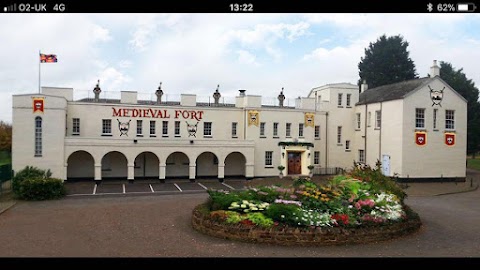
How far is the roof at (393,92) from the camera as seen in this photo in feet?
119

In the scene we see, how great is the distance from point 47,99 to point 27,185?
858 cm

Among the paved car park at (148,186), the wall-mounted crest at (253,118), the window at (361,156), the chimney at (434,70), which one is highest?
the chimney at (434,70)

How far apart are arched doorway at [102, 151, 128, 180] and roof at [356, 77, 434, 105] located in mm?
25379

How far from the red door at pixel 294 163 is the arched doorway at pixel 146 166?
43.5ft

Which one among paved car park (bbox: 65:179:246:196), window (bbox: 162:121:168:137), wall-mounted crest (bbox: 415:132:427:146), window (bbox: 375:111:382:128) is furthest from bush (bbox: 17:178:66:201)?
wall-mounted crest (bbox: 415:132:427:146)

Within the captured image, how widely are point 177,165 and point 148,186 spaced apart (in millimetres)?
5332

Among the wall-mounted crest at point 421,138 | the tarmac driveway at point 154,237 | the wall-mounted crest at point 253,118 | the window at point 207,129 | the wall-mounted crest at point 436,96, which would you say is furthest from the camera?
the wall-mounted crest at point 253,118

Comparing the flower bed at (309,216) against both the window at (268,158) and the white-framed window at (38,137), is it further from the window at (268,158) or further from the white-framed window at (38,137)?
the window at (268,158)

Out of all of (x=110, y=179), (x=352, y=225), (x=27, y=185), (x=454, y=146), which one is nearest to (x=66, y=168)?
(x=110, y=179)

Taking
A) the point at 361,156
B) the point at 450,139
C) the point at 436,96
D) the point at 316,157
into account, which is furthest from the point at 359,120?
the point at 450,139

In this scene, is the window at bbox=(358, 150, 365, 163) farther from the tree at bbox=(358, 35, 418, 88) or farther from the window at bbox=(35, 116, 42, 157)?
the window at bbox=(35, 116, 42, 157)

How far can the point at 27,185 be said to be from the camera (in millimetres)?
24016

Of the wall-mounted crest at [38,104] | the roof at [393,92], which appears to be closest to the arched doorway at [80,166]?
the wall-mounted crest at [38,104]
